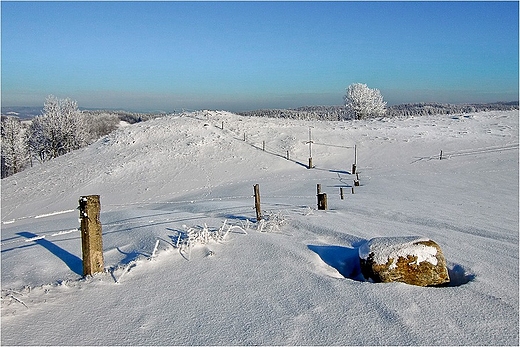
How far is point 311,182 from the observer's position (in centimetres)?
2191

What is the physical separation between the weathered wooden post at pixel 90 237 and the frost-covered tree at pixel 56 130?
47936mm

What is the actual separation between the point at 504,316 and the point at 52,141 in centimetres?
5216

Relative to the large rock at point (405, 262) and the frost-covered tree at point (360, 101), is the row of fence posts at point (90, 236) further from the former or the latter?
the frost-covered tree at point (360, 101)

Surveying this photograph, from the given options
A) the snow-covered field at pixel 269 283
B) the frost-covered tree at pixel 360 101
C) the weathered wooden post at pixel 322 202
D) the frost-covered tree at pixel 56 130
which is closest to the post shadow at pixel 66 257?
the snow-covered field at pixel 269 283

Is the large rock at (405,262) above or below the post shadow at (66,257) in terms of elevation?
above

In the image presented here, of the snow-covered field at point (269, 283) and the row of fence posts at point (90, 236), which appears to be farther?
the row of fence posts at point (90, 236)

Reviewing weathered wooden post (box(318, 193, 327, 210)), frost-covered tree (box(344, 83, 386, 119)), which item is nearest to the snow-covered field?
weathered wooden post (box(318, 193, 327, 210))

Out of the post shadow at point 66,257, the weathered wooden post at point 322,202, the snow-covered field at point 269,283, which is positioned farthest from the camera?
the weathered wooden post at point 322,202

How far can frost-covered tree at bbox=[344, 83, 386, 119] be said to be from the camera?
6406cm

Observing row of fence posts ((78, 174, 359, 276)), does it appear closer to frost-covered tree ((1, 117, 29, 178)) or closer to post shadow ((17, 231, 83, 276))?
post shadow ((17, 231, 83, 276))

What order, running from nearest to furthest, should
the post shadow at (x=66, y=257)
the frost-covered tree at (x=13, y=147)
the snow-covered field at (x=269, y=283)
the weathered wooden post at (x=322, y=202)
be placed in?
1. the snow-covered field at (x=269, y=283)
2. the post shadow at (x=66, y=257)
3. the weathered wooden post at (x=322, y=202)
4. the frost-covered tree at (x=13, y=147)

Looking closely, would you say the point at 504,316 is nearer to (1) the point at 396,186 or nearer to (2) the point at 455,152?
(1) the point at 396,186

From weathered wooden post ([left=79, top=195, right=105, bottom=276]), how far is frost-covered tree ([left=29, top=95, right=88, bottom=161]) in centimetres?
4794

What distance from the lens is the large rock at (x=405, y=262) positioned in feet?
16.8
